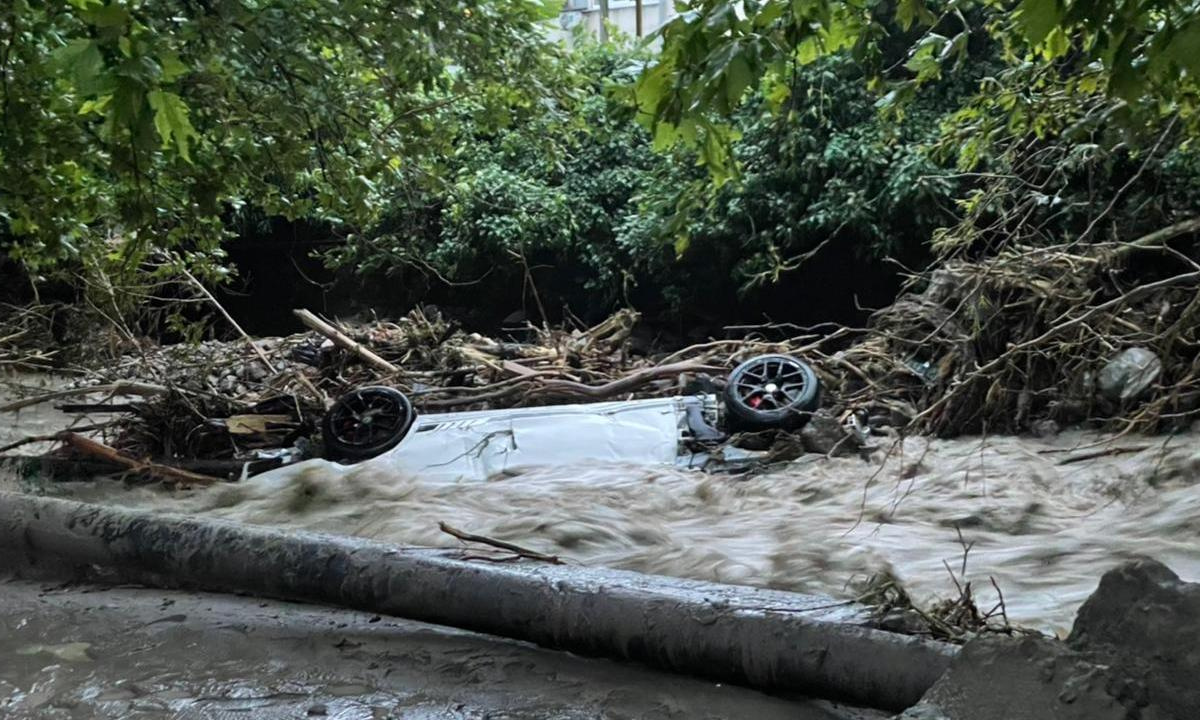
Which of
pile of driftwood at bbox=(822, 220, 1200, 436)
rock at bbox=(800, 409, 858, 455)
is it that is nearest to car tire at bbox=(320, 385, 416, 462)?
rock at bbox=(800, 409, 858, 455)

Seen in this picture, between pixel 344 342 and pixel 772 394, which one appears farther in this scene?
Result: pixel 344 342

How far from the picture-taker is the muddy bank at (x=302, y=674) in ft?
6.86

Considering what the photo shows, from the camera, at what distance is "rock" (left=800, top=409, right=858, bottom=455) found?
16.3 ft

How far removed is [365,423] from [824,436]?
8.30 ft

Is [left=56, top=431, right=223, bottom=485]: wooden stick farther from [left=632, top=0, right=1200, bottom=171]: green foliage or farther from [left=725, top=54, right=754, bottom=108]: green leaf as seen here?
[left=725, top=54, right=754, bottom=108]: green leaf

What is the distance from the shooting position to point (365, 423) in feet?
18.8

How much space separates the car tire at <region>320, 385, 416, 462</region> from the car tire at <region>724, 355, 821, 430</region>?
183 centimetres

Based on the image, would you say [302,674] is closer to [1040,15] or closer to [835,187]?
[1040,15]

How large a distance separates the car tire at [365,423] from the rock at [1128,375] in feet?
11.8

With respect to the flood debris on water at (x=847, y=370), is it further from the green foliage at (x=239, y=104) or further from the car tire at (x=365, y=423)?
the green foliage at (x=239, y=104)

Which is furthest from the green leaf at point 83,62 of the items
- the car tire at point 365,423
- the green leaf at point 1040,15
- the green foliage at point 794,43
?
the car tire at point 365,423

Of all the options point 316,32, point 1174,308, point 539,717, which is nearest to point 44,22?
point 316,32

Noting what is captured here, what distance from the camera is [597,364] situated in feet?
23.4

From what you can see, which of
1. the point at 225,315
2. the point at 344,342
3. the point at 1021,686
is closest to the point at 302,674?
the point at 1021,686
